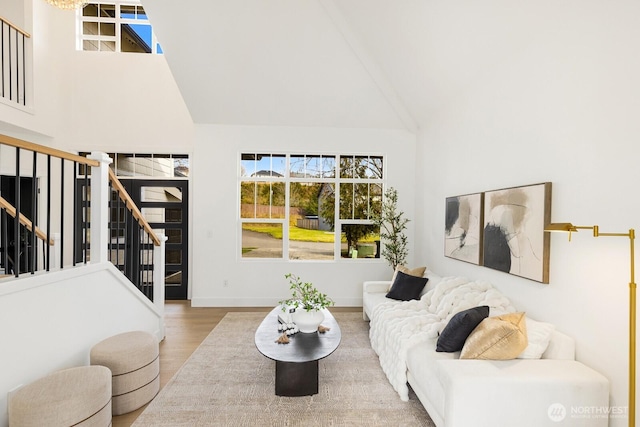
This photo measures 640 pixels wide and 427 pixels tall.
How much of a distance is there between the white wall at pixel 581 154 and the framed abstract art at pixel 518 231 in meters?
0.07

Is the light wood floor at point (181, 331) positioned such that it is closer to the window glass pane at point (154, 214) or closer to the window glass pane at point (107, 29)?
the window glass pane at point (154, 214)

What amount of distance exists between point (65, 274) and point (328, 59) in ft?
12.3

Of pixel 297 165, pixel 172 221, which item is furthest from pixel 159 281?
pixel 297 165

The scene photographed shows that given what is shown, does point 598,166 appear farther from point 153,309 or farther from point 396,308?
point 153,309

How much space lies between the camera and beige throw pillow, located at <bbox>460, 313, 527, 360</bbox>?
1964mm

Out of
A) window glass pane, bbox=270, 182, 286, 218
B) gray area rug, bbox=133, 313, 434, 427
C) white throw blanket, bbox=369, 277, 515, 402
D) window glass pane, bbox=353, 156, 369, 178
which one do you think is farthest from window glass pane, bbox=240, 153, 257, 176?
white throw blanket, bbox=369, 277, 515, 402

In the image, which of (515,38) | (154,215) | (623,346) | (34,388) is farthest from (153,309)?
(515,38)

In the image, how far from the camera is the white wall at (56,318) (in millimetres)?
1889

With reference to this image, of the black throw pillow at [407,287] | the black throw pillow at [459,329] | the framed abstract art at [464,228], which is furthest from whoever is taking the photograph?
the black throw pillow at [407,287]

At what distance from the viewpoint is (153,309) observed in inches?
136

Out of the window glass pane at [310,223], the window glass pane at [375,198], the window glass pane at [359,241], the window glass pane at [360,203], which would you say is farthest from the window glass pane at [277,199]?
the window glass pane at [375,198]

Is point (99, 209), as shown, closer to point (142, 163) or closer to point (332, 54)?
point (142, 163)

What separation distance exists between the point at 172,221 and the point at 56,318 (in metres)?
3.31

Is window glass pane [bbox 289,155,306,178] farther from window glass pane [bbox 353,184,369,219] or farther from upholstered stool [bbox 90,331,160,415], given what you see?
upholstered stool [bbox 90,331,160,415]
